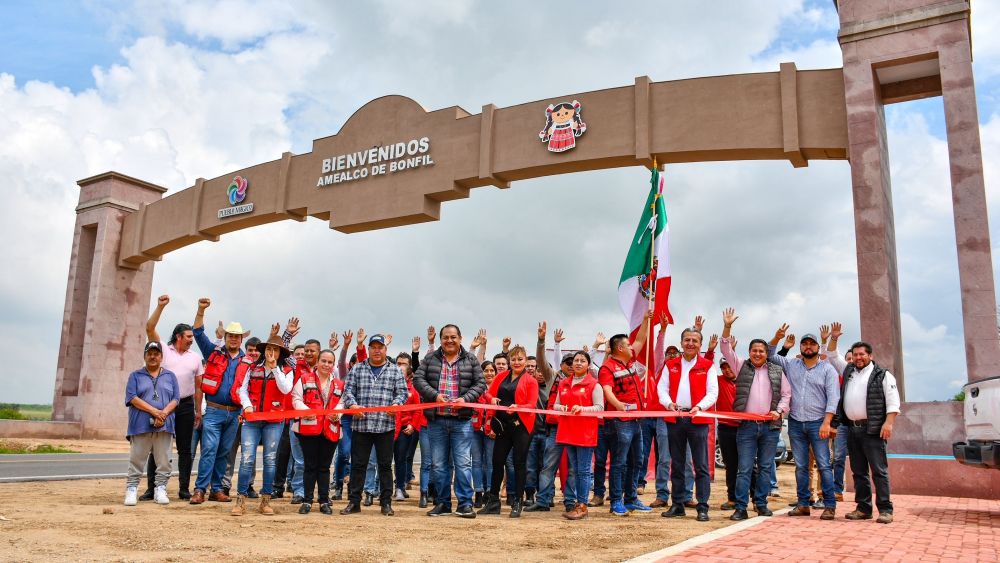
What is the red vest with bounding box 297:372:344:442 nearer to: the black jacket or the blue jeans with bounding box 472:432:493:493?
the black jacket

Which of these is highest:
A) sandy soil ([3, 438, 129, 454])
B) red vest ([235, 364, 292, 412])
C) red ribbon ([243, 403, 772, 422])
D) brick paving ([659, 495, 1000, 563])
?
red vest ([235, 364, 292, 412])

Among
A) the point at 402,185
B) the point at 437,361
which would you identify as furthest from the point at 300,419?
the point at 402,185

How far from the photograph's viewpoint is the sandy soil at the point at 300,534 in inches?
224

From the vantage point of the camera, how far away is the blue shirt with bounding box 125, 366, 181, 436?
8719 millimetres

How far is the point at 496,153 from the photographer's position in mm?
16969

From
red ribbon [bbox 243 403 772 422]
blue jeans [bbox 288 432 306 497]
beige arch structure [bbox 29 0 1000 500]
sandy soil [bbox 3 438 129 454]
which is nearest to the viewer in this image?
red ribbon [bbox 243 403 772 422]

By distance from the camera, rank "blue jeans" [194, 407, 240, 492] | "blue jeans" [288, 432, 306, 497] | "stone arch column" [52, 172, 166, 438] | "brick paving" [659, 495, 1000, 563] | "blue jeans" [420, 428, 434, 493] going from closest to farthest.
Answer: "brick paving" [659, 495, 1000, 563], "blue jeans" [194, 407, 240, 492], "blue jeans" [420, 428, 434, 493], "blue jeans" [288, 432, 306, 497], "stone arch column" [52, 172, 166, 438]

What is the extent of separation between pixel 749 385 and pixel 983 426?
2709mm

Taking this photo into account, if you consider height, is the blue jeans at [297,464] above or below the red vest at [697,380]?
below

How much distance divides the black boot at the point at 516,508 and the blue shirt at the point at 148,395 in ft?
13.2

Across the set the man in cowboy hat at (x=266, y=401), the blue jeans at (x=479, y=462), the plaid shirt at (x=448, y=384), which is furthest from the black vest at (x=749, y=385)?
the man in cowboy hat at (x=266, y=401)

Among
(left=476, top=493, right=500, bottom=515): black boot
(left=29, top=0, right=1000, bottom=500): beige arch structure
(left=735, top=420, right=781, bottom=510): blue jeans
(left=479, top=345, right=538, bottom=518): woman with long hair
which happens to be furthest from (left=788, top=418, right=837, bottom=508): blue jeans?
(left=29, top=0, right=1000, bottom=500): beige arch structure

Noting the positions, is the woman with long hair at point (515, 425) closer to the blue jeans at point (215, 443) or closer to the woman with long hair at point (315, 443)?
the woman with long hair at point (315, 443)

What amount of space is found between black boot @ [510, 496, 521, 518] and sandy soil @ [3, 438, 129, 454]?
14572mm
